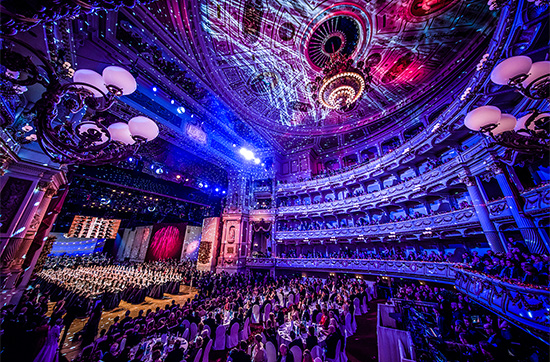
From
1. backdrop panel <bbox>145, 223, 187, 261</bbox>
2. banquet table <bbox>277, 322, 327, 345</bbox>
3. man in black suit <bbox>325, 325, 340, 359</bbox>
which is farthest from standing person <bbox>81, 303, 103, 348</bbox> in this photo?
backdrop panel <bbox>145, 223, 187, 261</bbox>

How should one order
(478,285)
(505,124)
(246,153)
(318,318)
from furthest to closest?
(246,153)
(318,318)
(478,285)
(505,124)

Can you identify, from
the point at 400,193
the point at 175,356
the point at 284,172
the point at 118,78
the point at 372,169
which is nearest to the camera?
the point at 118,78

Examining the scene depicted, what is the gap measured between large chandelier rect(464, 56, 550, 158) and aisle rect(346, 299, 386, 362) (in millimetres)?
6264

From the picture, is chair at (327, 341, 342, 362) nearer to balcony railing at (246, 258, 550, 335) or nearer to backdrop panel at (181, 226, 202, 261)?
balcony railing at (246, 258, 550, 335)

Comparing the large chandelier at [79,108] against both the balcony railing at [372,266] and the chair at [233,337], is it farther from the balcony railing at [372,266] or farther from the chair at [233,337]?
the balcony railing at [372,266]

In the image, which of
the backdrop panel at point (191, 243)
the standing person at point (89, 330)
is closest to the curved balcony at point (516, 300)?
the standing person at point (89, 330)

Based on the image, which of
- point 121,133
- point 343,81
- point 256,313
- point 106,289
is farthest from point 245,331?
point 343,81

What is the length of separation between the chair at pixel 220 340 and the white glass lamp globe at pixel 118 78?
22.1 ft

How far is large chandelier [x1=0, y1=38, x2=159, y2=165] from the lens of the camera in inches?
88.8

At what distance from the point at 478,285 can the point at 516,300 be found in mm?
2050

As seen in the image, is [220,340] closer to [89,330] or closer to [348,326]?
[89,330]

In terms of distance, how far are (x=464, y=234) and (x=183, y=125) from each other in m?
17.8

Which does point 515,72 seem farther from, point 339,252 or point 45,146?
point 339,252

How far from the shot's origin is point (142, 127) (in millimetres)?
3166
